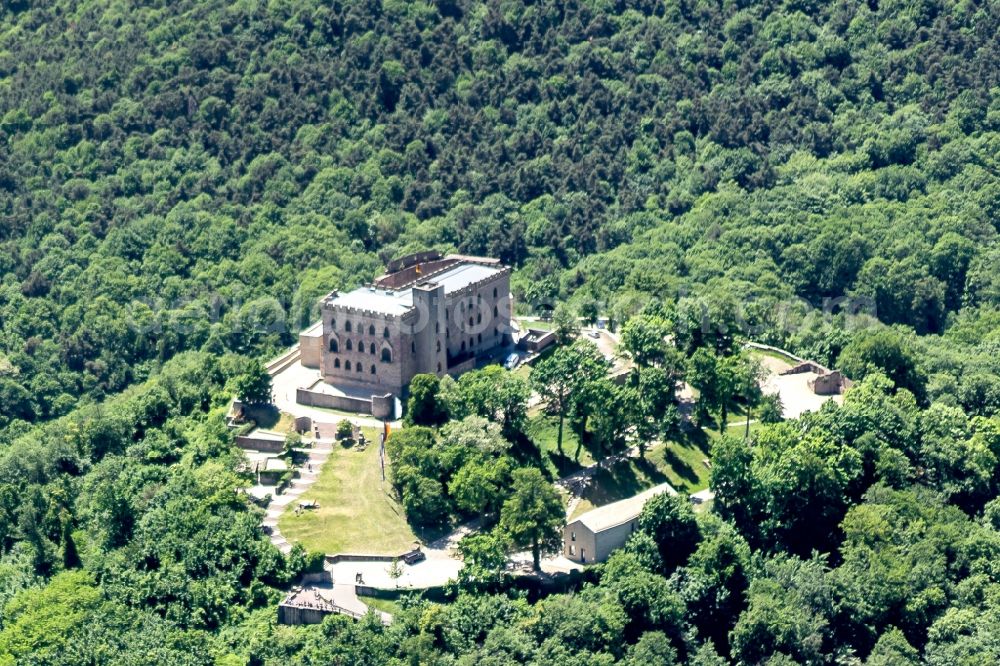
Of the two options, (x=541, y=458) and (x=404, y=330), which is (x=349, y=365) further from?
(x=541, y=458)

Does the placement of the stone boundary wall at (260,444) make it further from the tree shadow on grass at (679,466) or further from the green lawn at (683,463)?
the tree shadow on grass at (679,466)

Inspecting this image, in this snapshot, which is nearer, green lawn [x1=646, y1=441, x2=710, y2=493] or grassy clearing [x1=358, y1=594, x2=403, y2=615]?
grassy clearing [x1=358, y1=594, x2=403, y2=615]

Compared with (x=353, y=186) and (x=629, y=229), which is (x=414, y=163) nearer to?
(x=353, y=186)

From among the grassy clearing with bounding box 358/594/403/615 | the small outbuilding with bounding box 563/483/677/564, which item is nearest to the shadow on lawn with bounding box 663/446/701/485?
the small outbuilding with bounding box 563/483/677/564

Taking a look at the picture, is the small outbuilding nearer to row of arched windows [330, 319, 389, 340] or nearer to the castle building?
the castle building

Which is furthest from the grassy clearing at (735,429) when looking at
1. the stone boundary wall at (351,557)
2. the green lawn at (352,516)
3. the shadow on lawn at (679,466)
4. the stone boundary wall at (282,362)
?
the stone boundary wall at (282,362)

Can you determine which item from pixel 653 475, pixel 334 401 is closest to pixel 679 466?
pixel 653 475
